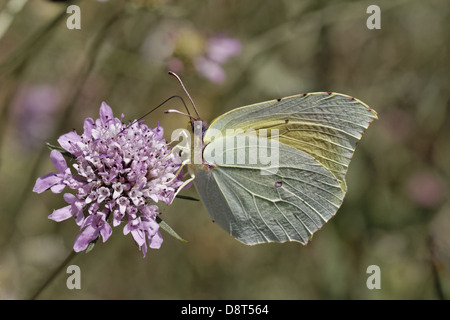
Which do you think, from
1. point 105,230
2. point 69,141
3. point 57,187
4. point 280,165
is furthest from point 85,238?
point 280,165

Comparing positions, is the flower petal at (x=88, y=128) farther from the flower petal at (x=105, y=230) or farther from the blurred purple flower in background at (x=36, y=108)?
the blurred purple flower in background at (x=36, y=108)

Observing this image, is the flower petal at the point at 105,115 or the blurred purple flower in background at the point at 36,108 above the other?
the blurred purple flower in background at the point at 36,108

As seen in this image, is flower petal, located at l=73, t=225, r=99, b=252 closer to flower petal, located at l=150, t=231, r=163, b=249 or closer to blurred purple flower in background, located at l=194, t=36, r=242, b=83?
flower petal, located at l=150, t=231, r=163, b=249

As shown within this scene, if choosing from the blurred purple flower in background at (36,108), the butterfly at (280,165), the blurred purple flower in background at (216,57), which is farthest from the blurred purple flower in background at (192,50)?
the butterfly at (280,165)

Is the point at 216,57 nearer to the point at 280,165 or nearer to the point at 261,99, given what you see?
the point at 261,99

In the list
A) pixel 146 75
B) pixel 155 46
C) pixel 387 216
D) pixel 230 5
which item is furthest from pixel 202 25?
pixel 387 216

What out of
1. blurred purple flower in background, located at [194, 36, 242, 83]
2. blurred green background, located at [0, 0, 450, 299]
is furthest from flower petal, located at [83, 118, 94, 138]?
blurred purple flower in background, located at [194, 36, 242, 83]
